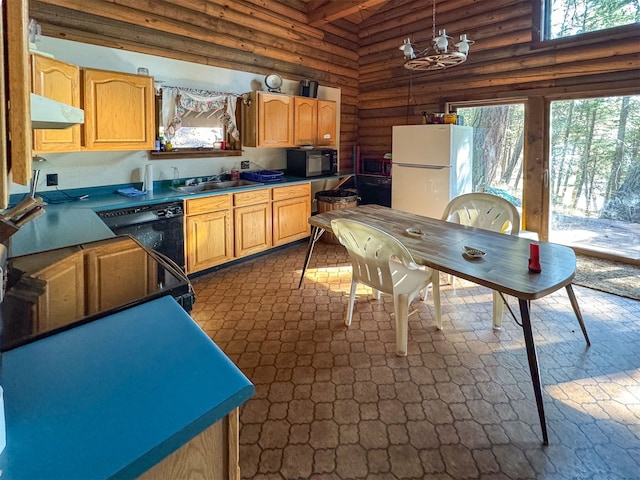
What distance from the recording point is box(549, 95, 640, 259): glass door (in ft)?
13.4

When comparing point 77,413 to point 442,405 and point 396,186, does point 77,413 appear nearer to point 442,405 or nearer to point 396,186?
point 442,405

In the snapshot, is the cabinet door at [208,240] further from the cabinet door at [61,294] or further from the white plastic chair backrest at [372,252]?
the cabinet door at [61,294]

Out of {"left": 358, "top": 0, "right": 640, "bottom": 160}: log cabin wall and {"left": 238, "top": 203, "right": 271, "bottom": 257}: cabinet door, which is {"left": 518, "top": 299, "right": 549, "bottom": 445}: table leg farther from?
{"left": 358, "top": 0, "right": 640, "bottom": 160}: log cabin wall

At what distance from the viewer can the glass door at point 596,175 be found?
13.4 ft

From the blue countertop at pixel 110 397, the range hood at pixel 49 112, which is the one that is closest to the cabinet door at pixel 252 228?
the range hood at pixel 49 112

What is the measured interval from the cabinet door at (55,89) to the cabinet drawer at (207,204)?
103 cm

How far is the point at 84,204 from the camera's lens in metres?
3.19

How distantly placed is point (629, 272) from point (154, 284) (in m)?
4.64

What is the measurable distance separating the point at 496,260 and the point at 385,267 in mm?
664

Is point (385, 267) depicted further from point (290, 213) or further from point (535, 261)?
point (290, 213)

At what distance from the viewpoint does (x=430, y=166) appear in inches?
186

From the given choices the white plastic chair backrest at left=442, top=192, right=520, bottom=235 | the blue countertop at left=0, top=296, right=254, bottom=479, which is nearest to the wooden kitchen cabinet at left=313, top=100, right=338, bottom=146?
the white plastic chair backrest at left=442, top=192, right=520, bottom=235

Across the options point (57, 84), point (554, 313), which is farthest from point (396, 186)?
point (57, 84)

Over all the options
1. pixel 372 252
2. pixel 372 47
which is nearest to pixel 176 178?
pixel 372 252
